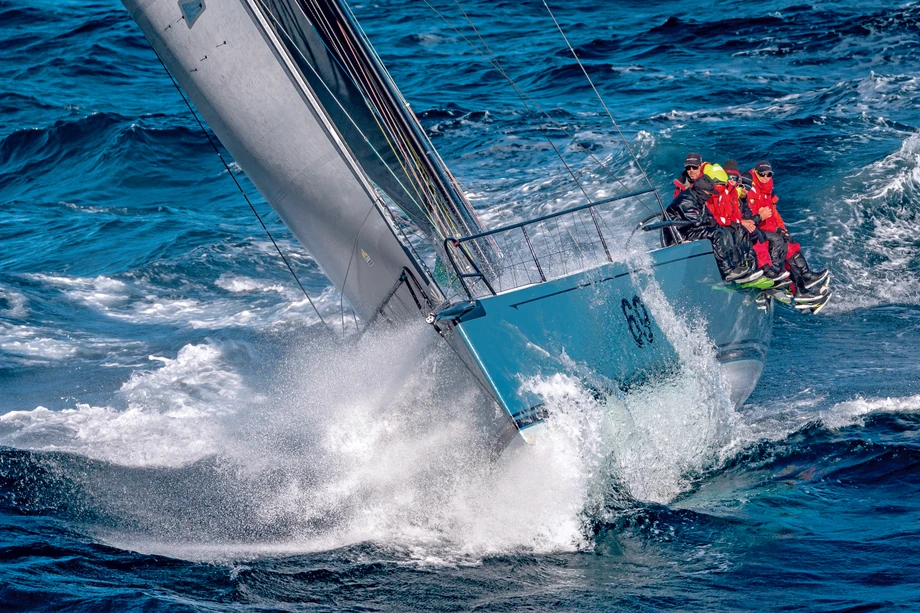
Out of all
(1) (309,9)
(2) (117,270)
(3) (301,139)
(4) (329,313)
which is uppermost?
(1) (309,9)

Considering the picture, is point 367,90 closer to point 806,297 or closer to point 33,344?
point 806,297

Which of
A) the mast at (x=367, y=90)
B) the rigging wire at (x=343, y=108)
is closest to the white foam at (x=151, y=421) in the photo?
the rigging wire at (x=343, y=108)

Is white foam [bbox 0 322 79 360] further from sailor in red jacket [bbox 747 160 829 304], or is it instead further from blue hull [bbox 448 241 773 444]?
sailor in red jacket [bbox 747 160 829 304]

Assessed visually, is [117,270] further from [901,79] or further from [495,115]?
[901,79]

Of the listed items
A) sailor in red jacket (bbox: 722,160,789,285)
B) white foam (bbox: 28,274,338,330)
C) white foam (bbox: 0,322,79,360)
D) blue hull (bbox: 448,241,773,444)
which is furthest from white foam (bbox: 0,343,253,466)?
sailor in red jacket (bbox: 722,160,789,285)

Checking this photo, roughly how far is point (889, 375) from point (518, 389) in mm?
4029

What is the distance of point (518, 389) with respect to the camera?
663 centimetres

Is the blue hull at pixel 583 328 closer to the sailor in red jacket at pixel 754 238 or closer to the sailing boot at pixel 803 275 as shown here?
the sailor in red jacket at pixel 754 238

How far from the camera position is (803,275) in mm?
8797

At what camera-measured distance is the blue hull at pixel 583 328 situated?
6609mm

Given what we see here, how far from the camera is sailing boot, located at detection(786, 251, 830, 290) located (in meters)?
8.78

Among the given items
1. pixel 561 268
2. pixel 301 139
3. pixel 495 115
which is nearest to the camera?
pixel 301 139

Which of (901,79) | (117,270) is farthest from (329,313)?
(901,79)

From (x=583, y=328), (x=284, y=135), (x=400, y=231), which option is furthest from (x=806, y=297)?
(x=284, y=135)
